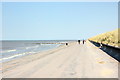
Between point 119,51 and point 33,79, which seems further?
point 119,51

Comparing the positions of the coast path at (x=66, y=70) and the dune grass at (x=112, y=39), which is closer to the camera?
the coast path at (x=66, y=70)

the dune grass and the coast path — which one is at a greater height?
the dune grass

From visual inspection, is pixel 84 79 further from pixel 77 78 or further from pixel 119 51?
pixel 119 51

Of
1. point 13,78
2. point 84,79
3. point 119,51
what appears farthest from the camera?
point 119,51

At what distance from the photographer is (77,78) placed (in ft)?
29.2

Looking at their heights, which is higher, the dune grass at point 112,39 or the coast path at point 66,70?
the dune grass at point 112,39

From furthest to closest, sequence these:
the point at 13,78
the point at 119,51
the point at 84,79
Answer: the point at 119,51
the point at 13,78
the point at 84,79


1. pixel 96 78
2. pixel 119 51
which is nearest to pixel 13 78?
pixel 96 78

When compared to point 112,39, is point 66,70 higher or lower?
lower

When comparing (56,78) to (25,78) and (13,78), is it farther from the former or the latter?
(13,78)

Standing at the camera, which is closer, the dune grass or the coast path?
the coast path

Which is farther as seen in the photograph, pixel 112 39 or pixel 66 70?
pixel 112 39

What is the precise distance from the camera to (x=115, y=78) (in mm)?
8906

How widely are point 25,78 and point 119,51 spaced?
11.1 meters
